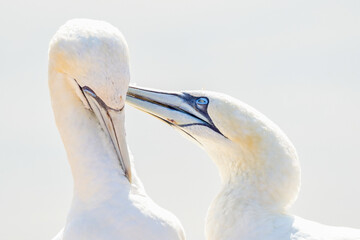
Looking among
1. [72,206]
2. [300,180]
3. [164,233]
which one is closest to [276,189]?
[300,180]

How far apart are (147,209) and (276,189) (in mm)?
1350

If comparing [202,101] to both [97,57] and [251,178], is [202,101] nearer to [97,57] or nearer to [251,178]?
[251,178]

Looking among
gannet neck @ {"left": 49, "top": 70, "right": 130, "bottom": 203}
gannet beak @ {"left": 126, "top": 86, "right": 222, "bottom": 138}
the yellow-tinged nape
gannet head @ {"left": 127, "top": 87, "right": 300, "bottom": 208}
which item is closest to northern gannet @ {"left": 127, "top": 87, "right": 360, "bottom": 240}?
gannet head @ {"left": 127, "top": 87, "right": 300, "bottom": 208}

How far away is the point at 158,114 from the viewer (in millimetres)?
9258

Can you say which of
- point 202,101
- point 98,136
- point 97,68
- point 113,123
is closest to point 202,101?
point 202,101

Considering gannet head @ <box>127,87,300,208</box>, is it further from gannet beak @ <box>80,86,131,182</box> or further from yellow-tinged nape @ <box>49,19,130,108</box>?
yellow-tinged nape @ <box>49,19,130,108</box>

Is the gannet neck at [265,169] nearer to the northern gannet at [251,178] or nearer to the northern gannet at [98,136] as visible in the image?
the northern gannet at [251,178]

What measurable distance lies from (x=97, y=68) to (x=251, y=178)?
1986mm

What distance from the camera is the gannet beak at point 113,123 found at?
25.9 ft

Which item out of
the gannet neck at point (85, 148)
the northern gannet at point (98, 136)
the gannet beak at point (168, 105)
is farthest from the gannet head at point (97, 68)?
the gannet beak at point (168, 105)

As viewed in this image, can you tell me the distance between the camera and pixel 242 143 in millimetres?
8766

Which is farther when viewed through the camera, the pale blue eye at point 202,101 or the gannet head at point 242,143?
the pale blue eye at point 202,101

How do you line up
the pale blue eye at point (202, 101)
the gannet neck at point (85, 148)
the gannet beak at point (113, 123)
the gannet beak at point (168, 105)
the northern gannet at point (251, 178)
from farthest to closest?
the gannet beak at point (168, 105)
the pale blue eye at point (202, 101)
the northern gannet at point (251, 178)
the gannet neck at point (85, 148)
the gannet beak at point (113, 123)

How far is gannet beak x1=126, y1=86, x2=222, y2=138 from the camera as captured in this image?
9211 millimetres
